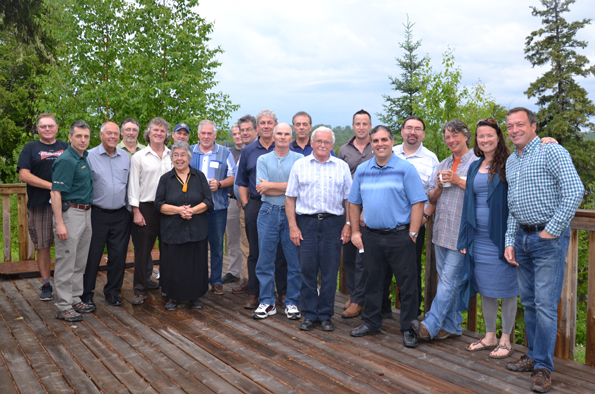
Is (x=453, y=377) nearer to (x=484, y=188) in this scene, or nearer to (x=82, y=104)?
(x=484, y=188)

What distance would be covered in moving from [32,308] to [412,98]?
75.4ft

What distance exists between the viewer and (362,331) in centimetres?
373

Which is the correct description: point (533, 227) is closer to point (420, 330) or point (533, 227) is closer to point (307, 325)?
point (420, 330)

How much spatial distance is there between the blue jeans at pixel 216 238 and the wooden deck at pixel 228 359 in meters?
0.86

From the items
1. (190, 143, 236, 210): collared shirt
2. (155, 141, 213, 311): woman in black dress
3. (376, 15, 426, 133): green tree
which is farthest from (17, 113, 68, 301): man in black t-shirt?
(376, 15, 426, 133): green tree

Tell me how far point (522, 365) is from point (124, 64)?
14.2 meters

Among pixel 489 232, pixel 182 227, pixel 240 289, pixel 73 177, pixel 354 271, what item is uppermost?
pixel 73 177

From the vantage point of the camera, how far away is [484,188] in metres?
3.28

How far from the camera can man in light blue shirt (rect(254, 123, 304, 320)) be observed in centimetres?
417

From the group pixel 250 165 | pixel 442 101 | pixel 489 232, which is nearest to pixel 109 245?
pixel 250 165

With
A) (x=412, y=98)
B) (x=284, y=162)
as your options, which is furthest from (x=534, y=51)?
(x=284, y=162)

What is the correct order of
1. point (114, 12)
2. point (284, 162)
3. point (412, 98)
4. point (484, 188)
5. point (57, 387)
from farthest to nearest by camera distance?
point (412, 98), point (114, 12), point (284, 162), point (484, 188), point (57, 387)

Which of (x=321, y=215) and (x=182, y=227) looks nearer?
(x=321, y=215)

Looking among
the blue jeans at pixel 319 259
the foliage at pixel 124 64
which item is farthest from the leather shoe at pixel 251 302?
the foliage at pixel 124 64
